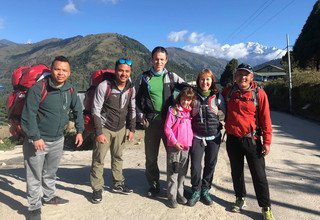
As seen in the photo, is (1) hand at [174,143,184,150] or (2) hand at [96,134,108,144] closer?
(1) hand at [174,143,184,150]

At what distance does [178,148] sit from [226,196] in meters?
1.33

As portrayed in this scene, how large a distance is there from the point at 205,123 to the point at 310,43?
34.3 m

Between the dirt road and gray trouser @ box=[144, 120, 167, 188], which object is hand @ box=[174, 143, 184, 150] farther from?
the dirt road

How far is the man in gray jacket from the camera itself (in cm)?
444

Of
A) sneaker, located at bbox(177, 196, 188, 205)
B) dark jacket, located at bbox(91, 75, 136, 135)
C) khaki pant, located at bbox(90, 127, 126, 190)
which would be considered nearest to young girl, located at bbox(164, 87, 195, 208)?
sneaker, located at bbox(177, 196, 188, 205)

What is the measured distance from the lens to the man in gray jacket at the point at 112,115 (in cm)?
444

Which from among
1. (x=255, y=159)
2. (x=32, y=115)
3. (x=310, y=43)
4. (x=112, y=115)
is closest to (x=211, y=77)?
(x=255, y=159)

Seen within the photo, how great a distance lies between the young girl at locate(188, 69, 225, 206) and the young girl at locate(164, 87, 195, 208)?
99mm

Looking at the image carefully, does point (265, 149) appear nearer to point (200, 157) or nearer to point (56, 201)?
point (200, 157)

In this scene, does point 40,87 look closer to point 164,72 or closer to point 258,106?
point 164,72

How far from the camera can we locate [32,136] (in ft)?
12.6

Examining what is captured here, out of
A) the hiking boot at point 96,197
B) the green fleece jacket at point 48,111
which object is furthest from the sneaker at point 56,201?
the green fleece jacket at point 48,111

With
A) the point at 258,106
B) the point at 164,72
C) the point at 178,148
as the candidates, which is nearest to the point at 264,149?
the point at 258,106

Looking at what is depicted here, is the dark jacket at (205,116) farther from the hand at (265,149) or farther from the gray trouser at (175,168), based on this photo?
the hand at (265,149)
